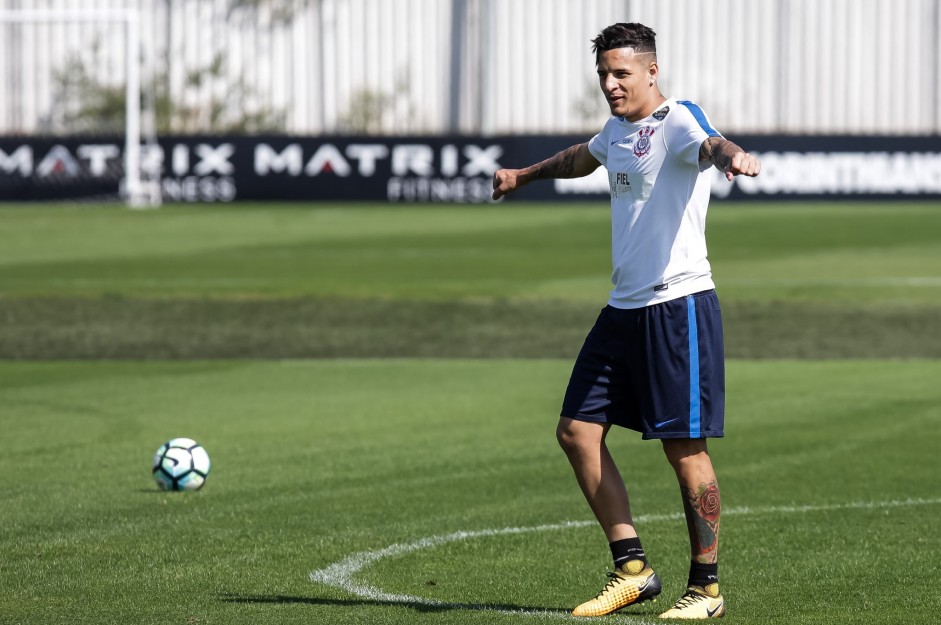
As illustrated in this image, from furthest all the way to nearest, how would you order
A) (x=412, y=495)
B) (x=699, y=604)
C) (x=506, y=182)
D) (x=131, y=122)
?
(x=131, y=122) → (x=412, y=495) → (x=506, y=182) → (x=699, y=604)

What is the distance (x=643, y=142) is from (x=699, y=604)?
1596 millimetres

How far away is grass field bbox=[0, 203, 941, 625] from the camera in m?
6.39

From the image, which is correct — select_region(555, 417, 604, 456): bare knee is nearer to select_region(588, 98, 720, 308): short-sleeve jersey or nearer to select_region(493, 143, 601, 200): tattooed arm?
select_region(588, 98, 720, 308): short-sleeve jersey

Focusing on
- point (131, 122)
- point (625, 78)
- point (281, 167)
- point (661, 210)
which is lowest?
point (661, 210)

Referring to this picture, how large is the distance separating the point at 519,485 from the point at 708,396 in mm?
3052

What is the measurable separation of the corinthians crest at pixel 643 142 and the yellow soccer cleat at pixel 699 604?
1512 millimetres

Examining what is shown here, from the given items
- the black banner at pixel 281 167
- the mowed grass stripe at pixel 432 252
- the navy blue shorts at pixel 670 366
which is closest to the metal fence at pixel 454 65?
the black banner at pixel 281 167

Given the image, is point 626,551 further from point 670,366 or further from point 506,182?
point 506,182

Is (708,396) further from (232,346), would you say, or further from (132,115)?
(132,115)

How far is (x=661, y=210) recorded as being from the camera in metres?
5.91

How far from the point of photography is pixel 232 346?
15477 millimetres

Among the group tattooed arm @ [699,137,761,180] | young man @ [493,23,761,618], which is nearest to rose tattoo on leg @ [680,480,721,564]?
young man @ [493,23,761,618]

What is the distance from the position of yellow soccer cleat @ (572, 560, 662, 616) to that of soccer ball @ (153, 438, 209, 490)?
3.12 m

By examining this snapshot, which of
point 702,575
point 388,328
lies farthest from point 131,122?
point 702,575
